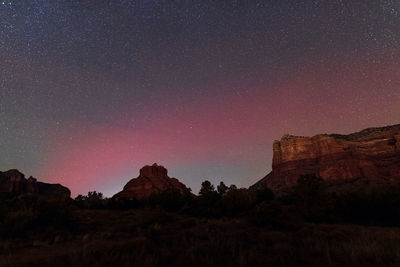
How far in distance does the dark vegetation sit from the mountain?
7279cm

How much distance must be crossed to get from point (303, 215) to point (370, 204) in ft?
27.1

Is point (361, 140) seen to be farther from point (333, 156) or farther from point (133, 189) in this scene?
point (133, 189)

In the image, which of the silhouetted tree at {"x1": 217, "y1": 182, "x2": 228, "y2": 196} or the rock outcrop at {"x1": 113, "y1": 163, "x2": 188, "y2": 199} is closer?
the silhouetted tree at {"x1": 217, "y1": 182, "x2": 228, "y2": 196}

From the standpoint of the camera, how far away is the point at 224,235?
10.5 metres

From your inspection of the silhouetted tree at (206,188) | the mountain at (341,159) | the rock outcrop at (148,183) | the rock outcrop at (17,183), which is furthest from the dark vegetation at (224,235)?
the rock outcrop at (17,183)

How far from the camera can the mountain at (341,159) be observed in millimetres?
102750

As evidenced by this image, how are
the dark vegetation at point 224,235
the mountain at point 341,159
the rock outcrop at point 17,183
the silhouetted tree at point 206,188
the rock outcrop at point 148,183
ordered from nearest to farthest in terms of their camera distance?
the dark vegetation at point 224,235, the silhouetted tree at point 206,188, the mountain at point 341,159, the rock outcrop at point 17,183, the rock outcrop at point 148,183

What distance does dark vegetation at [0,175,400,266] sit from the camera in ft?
20.3

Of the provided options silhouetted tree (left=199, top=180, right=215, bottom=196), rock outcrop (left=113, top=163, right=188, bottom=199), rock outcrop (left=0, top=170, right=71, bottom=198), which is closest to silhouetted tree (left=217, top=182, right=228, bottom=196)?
silhouetted tree (left=199, top=180, right=215, bottom=196)

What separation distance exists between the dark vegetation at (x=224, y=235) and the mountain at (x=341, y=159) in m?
72.8

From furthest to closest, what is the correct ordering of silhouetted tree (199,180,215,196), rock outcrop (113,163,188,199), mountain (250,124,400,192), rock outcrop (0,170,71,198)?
rock outcrop (113,163,188,199), rock outcrop (0,170,71,198), mountain (250,124,400,192), silhouetted tree (199,180,215,196)

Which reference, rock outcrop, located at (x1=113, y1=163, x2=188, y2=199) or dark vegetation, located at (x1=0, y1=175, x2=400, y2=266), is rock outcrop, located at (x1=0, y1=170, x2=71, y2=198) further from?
dark vegetation, located at (x1=0, y1=175, x2=400, y2=266)

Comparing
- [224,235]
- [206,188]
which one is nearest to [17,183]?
[206,188]

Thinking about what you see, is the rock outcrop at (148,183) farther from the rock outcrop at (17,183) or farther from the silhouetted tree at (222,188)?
the silhouetted tree at (222,188)
